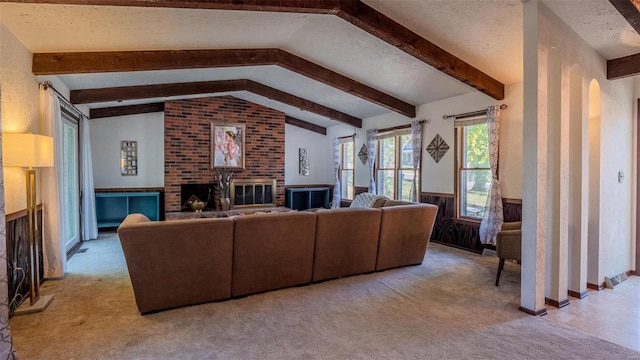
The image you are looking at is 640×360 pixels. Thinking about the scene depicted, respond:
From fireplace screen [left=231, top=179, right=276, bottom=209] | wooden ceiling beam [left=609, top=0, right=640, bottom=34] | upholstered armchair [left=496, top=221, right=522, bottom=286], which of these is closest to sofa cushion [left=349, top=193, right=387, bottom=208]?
upholstered armchair [left=496, top=221, right=522, bottom=286]

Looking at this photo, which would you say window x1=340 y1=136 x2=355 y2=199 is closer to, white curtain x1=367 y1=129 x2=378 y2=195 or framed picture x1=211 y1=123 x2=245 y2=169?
white curtain x1=367 y1=129 x2=378 y2=195

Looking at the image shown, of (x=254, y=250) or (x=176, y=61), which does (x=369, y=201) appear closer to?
(x=254, y=250)

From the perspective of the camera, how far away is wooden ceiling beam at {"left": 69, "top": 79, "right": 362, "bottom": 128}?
17.2 feet

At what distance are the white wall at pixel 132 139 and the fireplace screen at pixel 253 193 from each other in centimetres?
160

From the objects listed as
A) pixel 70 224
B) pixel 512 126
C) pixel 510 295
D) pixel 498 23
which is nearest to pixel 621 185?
pixel 512 126

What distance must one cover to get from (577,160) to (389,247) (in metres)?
2.17

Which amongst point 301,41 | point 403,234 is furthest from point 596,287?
point 301,41

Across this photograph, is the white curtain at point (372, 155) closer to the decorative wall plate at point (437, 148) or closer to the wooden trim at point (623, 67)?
the decorative wall plate at point (437, 148)

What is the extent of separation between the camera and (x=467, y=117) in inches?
211

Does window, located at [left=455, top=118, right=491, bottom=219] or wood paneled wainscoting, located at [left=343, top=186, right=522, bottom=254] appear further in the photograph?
window, located at [left=455, top=118, right=491, bottom=219]

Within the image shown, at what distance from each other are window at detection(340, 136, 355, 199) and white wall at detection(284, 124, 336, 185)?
477 millimetres

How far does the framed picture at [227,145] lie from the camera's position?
24.9ft

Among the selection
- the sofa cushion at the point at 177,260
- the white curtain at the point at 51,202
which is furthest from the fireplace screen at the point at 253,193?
the sofa cushion at the point at 177,260

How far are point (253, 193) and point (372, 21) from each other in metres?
5.40
